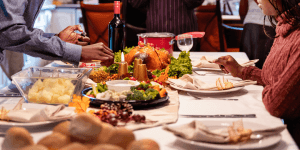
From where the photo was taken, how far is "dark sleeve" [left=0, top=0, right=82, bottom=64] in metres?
1.31

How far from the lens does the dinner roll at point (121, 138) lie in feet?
2.08

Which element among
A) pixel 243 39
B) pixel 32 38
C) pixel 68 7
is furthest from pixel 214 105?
pixel 68 7

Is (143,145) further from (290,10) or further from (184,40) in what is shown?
(184,40)

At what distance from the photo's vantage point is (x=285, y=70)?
3.49 ft

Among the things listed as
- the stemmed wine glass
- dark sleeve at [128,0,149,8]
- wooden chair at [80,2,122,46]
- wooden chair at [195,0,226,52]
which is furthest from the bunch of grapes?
wooden chair at [195,0,226,52]

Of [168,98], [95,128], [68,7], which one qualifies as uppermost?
[95,128]

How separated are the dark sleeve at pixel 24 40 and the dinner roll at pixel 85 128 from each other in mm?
829

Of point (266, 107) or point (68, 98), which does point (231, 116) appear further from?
point (68, 98)

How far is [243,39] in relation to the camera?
3.26 meters

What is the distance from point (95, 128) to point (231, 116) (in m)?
0.53

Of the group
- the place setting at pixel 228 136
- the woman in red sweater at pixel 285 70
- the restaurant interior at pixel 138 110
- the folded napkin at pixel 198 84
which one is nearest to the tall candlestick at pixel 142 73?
the restaurant interior at pixel 138 110

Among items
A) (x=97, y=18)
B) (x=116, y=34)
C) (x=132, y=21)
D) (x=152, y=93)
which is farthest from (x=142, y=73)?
(x=97, y=18)

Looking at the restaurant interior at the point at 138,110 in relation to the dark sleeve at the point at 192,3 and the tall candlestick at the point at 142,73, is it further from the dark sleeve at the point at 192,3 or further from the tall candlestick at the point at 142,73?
the dark sleeve at the point at 192,3

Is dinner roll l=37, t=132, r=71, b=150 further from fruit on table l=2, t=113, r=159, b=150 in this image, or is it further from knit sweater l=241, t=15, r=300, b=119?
knit sweater l=241, t=15, r=300, b=119
